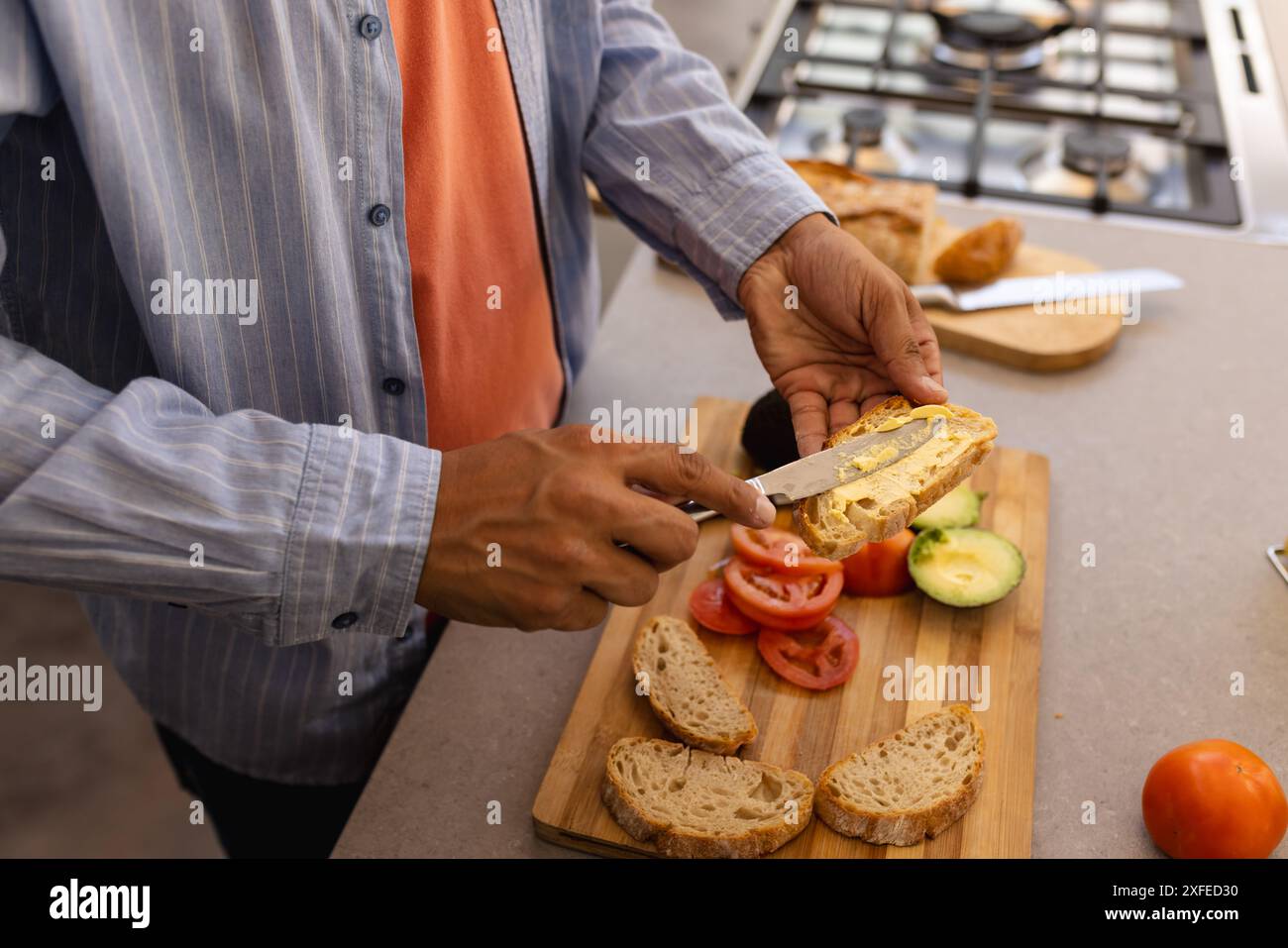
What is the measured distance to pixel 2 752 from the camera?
3.38m

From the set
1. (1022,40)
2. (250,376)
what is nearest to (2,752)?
(250,376)

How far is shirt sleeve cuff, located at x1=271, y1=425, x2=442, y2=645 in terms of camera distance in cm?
114

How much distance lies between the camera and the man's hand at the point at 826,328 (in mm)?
1563

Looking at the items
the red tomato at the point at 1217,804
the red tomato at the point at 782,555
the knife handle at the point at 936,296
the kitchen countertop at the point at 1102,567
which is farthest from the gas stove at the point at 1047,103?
the red tomato at the point at 1217,804

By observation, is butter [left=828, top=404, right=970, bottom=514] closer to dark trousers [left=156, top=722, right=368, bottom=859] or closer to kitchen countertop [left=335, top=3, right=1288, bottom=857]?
kitchen countertop [left=335, top=3, right=1288, bottom=857]

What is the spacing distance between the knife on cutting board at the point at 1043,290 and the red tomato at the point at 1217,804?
3.55ft

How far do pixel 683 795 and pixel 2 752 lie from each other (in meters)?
2.82

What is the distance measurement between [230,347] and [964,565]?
1.07 meters

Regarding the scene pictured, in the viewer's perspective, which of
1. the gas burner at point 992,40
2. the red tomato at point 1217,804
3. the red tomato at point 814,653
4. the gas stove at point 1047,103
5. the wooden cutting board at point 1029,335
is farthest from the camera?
the gas burner at point 992,40

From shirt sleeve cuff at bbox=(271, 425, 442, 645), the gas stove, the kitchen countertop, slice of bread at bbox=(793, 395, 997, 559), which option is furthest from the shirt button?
the gas stove

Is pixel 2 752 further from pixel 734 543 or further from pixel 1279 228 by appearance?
pixel 1279 228

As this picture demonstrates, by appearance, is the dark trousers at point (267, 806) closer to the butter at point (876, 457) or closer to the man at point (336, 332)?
the man at point (336, 332)
